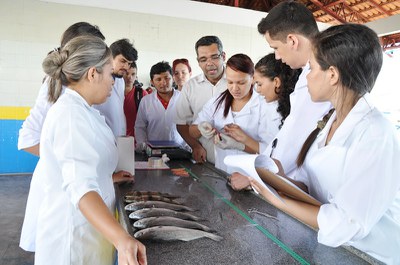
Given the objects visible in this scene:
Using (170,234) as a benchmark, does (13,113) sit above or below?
below

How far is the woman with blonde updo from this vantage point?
1244 mm

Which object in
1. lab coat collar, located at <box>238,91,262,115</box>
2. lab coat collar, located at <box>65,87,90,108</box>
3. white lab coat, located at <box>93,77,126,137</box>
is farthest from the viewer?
white lab coat, located at <box>93,77,126,137</box>

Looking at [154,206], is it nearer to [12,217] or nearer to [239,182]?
[239,182]

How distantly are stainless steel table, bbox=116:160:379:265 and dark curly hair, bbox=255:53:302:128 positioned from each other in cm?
84

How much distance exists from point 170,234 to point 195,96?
2.38m

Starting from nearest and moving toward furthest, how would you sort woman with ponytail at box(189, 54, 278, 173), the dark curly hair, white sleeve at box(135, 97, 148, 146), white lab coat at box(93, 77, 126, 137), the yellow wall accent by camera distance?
the dark curly hair, woman with ponytail at box(189, 54, 278, 173), white lab coat at box(93, 77, 126, 137), white sleeve at box(135, 97, 148, 146), the yellow wall accent

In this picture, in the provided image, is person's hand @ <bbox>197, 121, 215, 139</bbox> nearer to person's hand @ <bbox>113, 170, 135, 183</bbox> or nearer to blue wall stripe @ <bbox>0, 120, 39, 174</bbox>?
person's hand @ <bbox>113, 170, 135, 183</bbox>

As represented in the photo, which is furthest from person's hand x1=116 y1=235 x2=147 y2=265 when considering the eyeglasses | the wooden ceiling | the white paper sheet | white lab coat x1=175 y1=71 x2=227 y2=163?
the wooden ceiling

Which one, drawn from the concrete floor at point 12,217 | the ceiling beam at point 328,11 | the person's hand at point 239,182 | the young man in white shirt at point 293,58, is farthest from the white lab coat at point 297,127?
the ceiling beam at point 328,11

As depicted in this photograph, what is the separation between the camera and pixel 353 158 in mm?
1177

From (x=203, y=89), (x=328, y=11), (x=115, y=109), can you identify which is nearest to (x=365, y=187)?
(x=115, y=109)

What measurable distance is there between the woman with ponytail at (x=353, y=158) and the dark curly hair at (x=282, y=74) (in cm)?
93

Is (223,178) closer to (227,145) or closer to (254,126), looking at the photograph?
(227,145)

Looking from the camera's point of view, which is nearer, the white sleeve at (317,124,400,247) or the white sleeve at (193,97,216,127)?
the white sleeve at (317,124,400,247)
